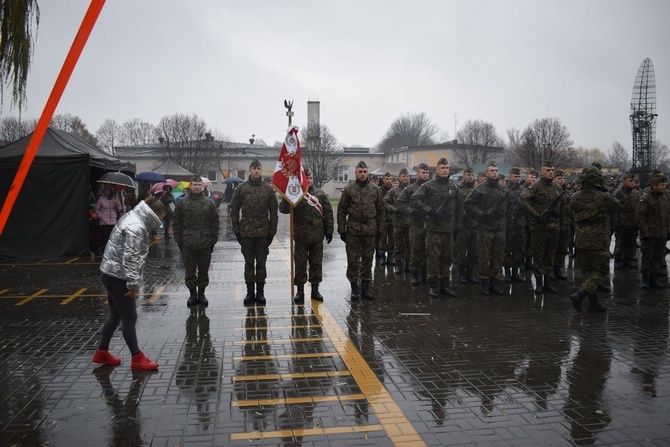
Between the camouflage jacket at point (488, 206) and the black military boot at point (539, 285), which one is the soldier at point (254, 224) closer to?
the camouflage jacket at point (488, 206)

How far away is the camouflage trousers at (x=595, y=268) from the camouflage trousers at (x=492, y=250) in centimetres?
153

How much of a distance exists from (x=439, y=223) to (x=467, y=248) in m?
1.66

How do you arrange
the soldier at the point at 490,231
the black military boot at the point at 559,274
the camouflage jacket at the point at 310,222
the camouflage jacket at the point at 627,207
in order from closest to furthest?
the camouflage jacket at the point at 310,222 → the soldier at the point at 490,231 → the black military boot at the point at 559,274 → the camouflage jacket at the point at 627,207

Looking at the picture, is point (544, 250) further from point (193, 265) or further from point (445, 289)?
point (193, 265)

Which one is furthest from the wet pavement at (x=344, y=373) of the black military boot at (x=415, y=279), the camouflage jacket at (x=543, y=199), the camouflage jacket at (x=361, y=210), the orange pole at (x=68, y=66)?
the orange pole at (x=68, y=66)

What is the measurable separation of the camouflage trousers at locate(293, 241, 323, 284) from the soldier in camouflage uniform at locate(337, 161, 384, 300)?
1.63 feet

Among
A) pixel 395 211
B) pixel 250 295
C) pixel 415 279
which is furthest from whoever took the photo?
pixel 395 211

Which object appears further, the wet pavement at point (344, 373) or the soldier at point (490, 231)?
the soldier at point (490, 231)

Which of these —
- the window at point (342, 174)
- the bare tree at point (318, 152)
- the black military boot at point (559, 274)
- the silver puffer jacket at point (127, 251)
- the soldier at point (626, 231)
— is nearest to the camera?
the silver puffer jacket at point (127, 251)

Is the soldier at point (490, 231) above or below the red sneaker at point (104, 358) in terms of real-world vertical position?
above

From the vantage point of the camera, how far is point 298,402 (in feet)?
15.5

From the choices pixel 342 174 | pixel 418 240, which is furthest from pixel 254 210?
pixel 342 174

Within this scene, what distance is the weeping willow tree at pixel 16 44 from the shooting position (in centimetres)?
664

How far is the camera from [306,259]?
895cm
